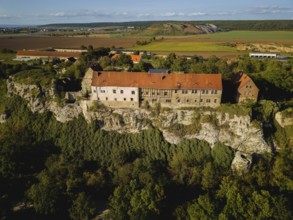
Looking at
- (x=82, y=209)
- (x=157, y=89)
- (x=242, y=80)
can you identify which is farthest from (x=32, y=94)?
(x=242, y=80)

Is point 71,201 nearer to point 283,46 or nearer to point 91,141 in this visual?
point 91,141

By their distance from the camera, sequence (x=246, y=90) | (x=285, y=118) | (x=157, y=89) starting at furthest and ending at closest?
1. (x=246, y=90)
2. (x=157, y=89)
3. (x=285, y=118)

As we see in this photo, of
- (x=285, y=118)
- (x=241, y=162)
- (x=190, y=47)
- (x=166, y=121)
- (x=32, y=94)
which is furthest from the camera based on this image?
(x=190, y=47)

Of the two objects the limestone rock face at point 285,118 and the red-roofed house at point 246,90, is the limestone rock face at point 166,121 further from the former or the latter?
the red-roofed house at point 246,90

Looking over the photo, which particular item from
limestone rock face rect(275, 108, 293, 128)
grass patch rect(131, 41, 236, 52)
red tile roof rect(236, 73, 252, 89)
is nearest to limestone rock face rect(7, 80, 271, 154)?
limestone rock face rect(275, 108, 293, 128)

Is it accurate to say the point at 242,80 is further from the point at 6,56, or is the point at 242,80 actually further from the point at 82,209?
the point at 6,56

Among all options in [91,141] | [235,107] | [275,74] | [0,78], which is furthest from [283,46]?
[0,78]
